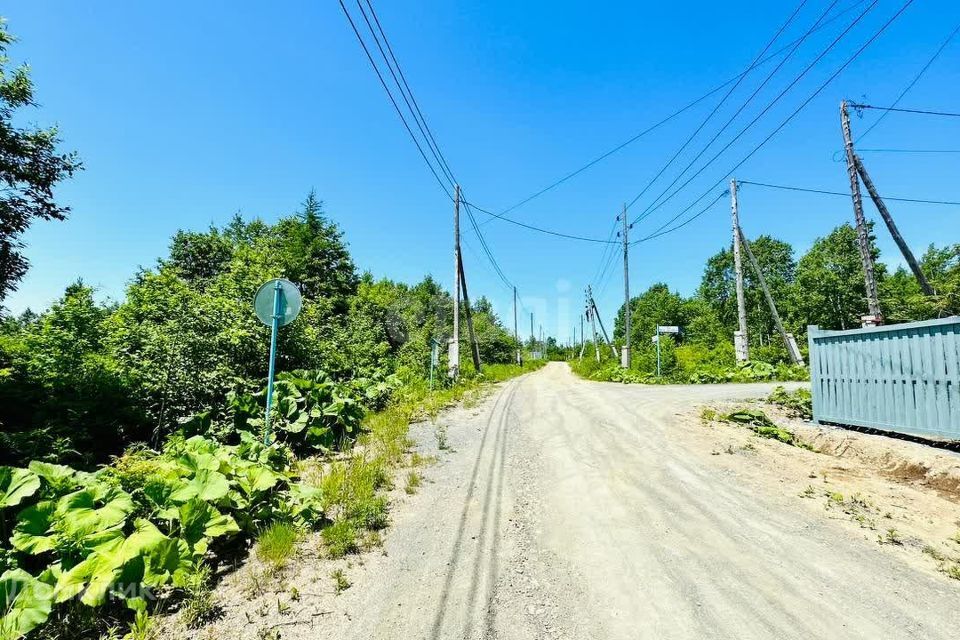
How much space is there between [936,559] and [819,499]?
4.15ft

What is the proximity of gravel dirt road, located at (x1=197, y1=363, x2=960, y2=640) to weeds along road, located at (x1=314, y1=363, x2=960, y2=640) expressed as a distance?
0.5 inches

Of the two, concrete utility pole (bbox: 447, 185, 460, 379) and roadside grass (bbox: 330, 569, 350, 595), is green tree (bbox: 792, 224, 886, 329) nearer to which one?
concrete utility pole (bbox: 447, 185, 460, 379)

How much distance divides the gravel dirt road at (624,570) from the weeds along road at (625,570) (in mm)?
12

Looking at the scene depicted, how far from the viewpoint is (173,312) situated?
712cm

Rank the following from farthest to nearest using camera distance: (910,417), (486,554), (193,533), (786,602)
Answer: (910,417) < (486,554) < (193,533) < (786,602)

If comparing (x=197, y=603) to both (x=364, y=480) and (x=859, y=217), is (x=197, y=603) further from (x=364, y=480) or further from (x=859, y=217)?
(x=859, y=217)

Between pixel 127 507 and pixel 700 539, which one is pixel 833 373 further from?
pixel 127 507

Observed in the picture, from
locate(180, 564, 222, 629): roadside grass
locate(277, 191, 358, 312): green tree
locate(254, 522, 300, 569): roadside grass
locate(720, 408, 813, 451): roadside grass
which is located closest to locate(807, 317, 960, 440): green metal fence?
locate(720, 408, 813, 451): roadside grass

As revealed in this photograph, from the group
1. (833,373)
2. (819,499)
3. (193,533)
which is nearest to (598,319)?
(833,373)

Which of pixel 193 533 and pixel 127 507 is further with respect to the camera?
pixel 193 533

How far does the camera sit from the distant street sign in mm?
5613

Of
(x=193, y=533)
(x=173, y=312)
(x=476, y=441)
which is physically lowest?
(x=476, y=441)

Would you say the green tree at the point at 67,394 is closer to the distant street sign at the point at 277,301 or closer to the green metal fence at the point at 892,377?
the distant street sign at the point at 277,301

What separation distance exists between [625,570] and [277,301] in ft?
18.1
